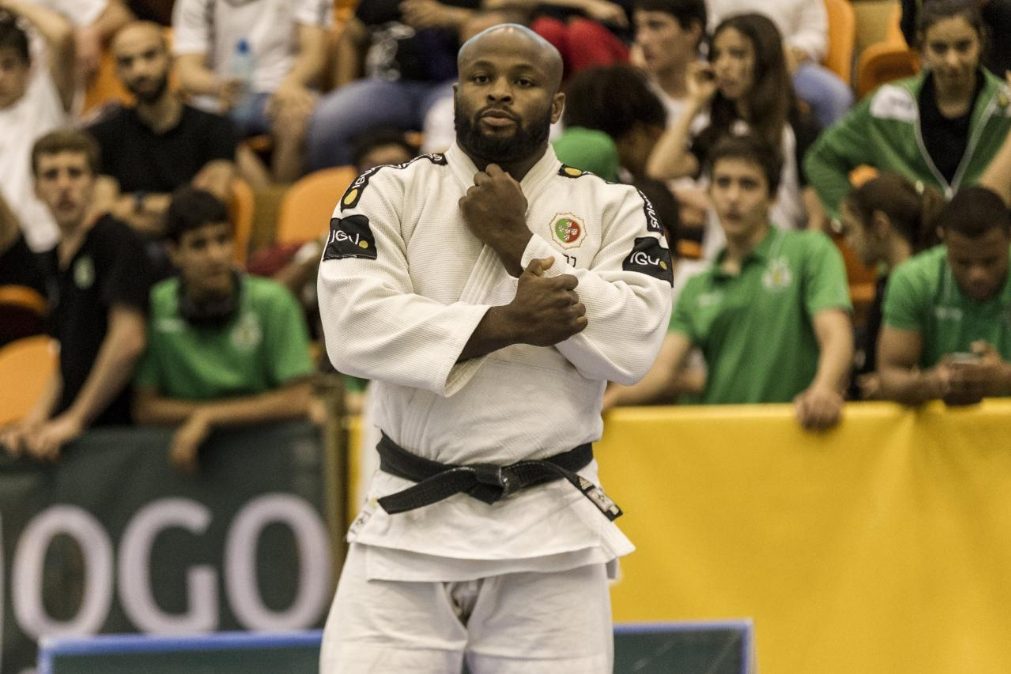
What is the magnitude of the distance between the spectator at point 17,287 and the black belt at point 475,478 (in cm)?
408

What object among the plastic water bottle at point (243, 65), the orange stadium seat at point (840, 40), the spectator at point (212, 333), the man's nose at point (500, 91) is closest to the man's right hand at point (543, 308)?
the man's nose at point (500, 91)

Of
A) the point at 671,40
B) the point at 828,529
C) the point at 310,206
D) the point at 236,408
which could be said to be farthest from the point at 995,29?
the point at 310,206

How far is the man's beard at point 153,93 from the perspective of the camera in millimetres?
7836

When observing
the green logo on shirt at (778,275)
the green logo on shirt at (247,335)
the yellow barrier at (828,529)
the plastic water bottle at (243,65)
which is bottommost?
the yellow barrier at (828,529)

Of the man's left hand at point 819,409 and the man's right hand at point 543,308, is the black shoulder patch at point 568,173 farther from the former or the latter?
the man's left hand at point 819,409

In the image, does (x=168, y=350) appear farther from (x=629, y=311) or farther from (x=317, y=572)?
(x=629, y=311)

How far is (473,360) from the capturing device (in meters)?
3.26

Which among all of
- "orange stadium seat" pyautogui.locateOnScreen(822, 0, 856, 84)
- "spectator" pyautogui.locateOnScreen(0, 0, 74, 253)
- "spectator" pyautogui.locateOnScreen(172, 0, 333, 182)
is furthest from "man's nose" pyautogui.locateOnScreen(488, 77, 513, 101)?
"spectator" pyautogui.locateOnScreen(172, 0, 333, 182)

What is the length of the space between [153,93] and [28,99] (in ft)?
2.71

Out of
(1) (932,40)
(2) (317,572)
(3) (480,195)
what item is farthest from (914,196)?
(3) (480,195)

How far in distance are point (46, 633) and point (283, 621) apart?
2.88 feet

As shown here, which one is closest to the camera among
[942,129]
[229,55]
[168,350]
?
[942,129]

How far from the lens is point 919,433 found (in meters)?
5.19

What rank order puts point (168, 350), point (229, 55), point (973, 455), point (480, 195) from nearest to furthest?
point (480, 195)
point (973, 455)
point (168, 350)
point (229, 55)
